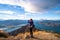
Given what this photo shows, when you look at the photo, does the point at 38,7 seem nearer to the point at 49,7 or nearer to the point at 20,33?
the point at 49,7

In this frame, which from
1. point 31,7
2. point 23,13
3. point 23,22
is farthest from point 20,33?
point 31,7

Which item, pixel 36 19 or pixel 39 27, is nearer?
pixel 36 19

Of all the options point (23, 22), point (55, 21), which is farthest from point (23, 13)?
point (55, 21)

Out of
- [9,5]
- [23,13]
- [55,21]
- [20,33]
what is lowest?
Result: [20,33]

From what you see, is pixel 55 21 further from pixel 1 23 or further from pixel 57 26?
pixel 1 23

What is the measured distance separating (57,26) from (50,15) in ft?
3.53

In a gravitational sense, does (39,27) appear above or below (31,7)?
below

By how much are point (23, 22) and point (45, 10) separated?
189cm

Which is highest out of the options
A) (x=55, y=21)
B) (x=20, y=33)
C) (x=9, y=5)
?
(x=9, y=5)

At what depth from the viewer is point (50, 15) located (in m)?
9.67

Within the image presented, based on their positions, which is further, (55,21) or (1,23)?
(55,21)

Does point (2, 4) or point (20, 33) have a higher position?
point (2, 4)

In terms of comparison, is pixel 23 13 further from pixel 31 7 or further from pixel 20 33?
pixel 20 33

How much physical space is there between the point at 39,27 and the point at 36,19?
3.83 ft
